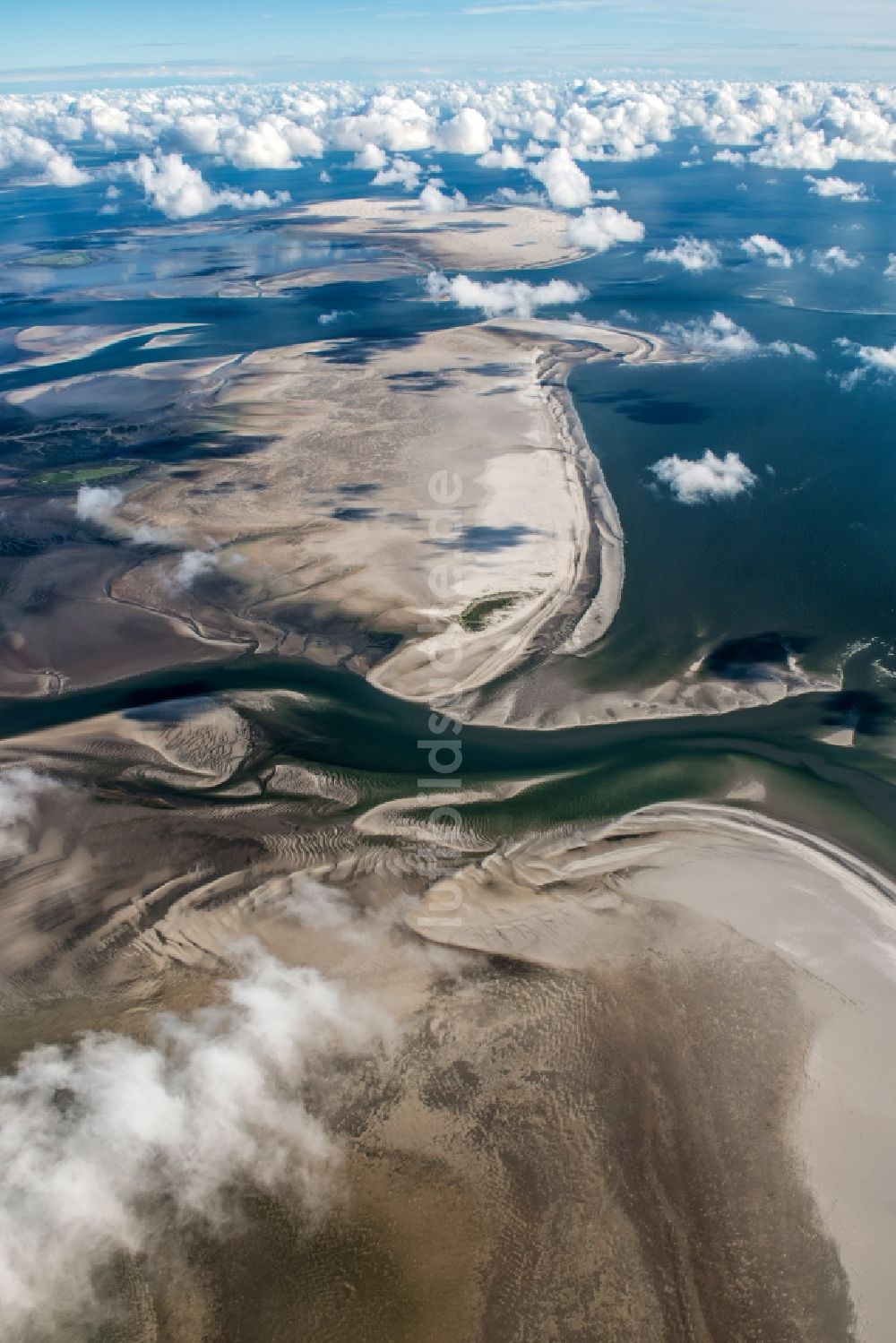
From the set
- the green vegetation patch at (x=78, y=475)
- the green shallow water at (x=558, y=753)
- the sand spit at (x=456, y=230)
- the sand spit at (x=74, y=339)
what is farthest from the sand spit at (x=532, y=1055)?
the sand spit at (x=456, y=230)

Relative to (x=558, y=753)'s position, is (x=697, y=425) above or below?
above

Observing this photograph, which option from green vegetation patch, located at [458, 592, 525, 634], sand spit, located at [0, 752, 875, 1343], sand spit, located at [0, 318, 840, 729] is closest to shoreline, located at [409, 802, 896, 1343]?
sand spit, located at [0, 752, 875, 1343]

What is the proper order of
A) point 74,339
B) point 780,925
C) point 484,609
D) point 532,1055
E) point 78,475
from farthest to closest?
point 74,339, point 78,475, point 484,609, point 780,925, point 532,1055

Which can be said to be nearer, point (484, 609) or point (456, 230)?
point (484, 609)

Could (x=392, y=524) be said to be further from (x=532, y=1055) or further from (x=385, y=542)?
(x=532, y=1055)

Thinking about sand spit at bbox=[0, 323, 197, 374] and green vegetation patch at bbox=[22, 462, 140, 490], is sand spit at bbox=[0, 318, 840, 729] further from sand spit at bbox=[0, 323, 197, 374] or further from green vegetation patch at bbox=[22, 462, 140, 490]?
sand spit at bbox=[0, 323, 197, 374]

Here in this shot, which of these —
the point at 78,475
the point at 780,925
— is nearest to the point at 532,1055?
the point at 780,925
